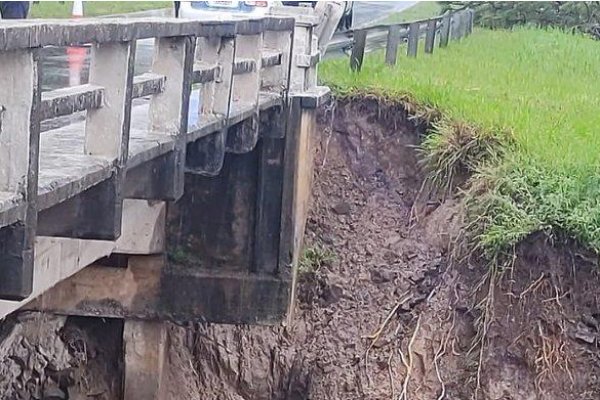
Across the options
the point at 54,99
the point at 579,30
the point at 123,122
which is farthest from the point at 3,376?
the point at 579,30

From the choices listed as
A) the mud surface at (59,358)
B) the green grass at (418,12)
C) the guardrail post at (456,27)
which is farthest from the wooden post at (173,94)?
the green grass at (418,12)

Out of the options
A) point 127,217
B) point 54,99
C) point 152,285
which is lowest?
point 152,285

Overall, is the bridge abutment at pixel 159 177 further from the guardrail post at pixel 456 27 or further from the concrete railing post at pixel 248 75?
the guardrail post at pixel 456 27

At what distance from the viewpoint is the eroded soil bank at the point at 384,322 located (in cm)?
884

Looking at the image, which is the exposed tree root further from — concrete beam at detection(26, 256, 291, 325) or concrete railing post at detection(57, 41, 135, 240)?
concrete railing post at detection(57, 41, 135, 240)

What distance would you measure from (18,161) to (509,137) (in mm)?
6106

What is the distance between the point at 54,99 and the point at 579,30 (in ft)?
66.7

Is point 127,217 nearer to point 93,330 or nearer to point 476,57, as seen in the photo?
point 93,330

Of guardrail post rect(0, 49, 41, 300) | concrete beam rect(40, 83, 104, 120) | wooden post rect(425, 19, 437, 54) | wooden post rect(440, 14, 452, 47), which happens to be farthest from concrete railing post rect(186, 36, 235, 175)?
wooden post rect(440, 14, 452, 47)

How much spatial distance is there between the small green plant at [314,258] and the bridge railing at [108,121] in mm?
1851

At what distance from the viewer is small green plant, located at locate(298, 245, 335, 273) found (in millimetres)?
10602

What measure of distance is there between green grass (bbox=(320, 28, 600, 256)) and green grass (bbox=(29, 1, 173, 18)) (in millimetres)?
9552

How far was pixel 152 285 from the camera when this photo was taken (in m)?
10.1

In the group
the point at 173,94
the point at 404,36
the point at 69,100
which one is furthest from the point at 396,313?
the point at 404,36
